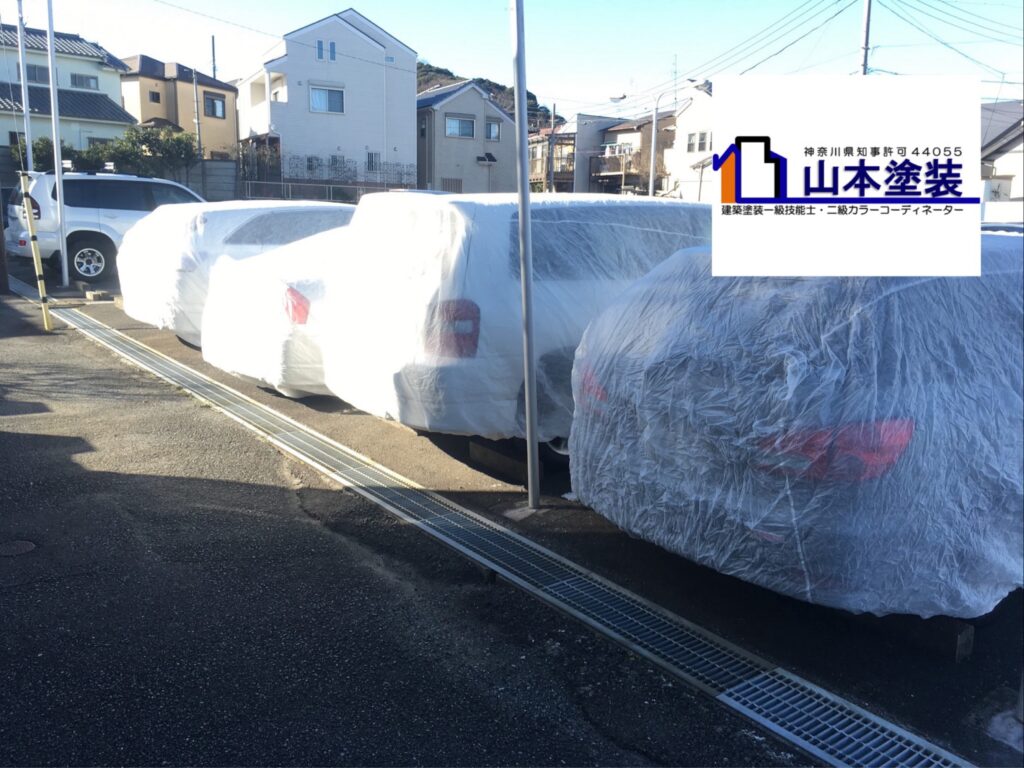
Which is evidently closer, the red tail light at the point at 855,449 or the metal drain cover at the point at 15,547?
the red tail light at the point at 855,449

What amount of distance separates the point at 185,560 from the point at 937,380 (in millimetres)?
3328

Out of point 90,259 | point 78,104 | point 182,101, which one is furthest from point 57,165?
point 182,101

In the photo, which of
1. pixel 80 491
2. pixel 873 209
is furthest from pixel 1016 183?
pixel 80 491

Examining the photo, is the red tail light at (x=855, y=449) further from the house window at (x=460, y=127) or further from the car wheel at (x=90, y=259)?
the house window at (x=460, y=127)

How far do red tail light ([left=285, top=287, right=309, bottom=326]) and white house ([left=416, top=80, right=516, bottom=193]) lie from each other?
32909 millimetres

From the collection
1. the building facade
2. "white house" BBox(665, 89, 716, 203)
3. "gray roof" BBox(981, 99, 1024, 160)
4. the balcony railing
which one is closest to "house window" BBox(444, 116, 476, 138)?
the balcony railing

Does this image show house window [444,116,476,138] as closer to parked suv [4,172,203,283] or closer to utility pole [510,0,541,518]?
parked suv [4,172,203,283]

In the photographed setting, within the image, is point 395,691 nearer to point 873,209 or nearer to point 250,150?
point 873,209

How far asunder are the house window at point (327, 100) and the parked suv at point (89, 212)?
22.1 m

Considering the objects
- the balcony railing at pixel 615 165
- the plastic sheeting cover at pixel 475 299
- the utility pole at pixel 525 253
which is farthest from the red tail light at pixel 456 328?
the balcony railing at pixel 615 165

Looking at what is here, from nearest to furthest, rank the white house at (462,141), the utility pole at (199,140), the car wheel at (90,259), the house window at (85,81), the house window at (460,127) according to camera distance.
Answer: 1. the car wheel at (90,259)
2. the utility pole at (199,140)
3. the house window at (85,81)
4. the white house at (462,141)
5. the house window at (460,127)

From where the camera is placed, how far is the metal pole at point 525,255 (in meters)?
4.35

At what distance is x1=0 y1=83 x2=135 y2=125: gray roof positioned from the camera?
96.8 feet

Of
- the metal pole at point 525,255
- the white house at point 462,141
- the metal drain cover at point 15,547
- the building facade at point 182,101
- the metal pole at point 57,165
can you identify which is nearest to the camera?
the metal drain cover at point 15,547
